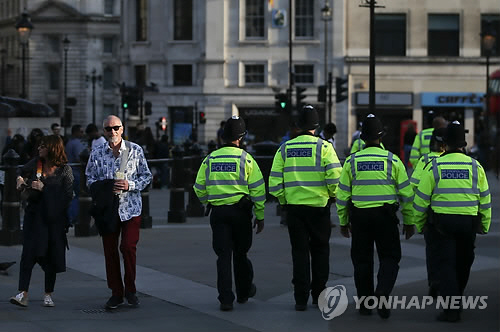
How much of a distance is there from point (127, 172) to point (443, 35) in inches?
2137

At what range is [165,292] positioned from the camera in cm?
1291

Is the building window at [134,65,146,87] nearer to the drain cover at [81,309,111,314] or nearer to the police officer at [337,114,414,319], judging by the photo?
the drain cover at [81,309,111,314]

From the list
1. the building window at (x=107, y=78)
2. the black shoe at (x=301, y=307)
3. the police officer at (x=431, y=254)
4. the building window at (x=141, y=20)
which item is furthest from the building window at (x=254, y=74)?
the building window at (x=107, y=78)

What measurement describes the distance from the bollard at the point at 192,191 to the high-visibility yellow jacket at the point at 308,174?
37.7ft

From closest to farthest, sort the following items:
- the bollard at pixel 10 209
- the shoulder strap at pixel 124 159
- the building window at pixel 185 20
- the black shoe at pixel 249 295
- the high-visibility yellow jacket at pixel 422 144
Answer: the shoulder strap at pixel 124 159, the black shoe at pixel 249 295, the bollard at pixel 10 209, the high-visibility yellow jacket at pixel 422 144, the building window at pixel 185 20

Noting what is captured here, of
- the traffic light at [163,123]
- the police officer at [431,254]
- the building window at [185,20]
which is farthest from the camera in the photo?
the building window at [185,20]

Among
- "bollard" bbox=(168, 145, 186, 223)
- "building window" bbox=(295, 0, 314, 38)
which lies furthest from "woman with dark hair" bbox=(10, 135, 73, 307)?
"building window" bbox=(295, 0, 314, 38)

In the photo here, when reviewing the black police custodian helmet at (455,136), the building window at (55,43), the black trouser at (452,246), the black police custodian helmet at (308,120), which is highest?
the building window at (55,43)

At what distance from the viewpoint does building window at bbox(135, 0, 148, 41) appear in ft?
226

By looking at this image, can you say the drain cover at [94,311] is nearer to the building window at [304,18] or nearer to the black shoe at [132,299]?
the black shoe at [132,299]

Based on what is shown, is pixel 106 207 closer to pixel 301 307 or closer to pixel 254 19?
pixel 301 307

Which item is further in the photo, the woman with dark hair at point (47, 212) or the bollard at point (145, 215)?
the bollard at point (145, 215)

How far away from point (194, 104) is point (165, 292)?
54.5 metres

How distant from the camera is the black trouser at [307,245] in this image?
38.3 ft
